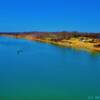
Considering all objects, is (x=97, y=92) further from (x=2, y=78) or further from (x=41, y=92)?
(x=2, y=78)

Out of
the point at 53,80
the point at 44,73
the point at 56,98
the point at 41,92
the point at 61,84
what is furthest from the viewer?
the point at 44,73

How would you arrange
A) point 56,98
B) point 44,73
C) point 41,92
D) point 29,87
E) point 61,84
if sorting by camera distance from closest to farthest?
point 56,98 < point 41,92 < point 29,87 < point 61,84 < point 44,73

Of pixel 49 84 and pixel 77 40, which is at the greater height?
pixel 77 40

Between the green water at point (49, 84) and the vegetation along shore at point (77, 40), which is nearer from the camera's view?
the green water at point (49, 84)

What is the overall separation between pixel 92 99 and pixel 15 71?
947 cm

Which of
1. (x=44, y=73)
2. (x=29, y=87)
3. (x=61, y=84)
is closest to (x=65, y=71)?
(x=44, y=73)

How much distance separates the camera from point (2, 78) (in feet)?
62.5

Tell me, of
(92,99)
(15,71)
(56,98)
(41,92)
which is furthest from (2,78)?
(92,99)

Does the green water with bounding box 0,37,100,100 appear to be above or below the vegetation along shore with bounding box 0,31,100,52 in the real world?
below

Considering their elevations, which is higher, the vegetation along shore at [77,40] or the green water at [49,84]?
the vegetation along shore at [77,40]

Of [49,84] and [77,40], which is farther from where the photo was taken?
[77,40]

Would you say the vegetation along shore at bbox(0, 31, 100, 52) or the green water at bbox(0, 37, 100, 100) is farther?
the vegetation along shore at bbox(0, 31, 100, 52)

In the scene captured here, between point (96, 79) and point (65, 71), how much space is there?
12.2 feet

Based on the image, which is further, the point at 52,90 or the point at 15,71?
the point at 15,71
